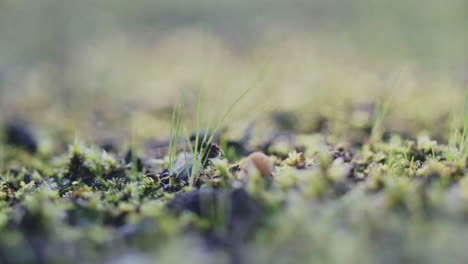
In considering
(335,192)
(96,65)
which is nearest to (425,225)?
(335,192)

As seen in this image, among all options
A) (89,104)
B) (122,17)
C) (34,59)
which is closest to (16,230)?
(89,104)

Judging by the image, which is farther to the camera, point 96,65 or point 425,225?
point 96,65

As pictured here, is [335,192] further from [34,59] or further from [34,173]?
[34,59]

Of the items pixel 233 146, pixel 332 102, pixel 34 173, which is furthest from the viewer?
pixel 332 102

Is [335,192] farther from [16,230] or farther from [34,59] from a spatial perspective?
[34,59]

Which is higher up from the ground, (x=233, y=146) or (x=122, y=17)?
(x=122, y=17)

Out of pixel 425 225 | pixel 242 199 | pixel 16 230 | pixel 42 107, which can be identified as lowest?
pixel 42 107

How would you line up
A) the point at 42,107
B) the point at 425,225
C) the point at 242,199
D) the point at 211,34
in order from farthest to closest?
1. the point at 211,34
2. the point at 42,107
3. the point at 242,199
4. the point at 425,225
